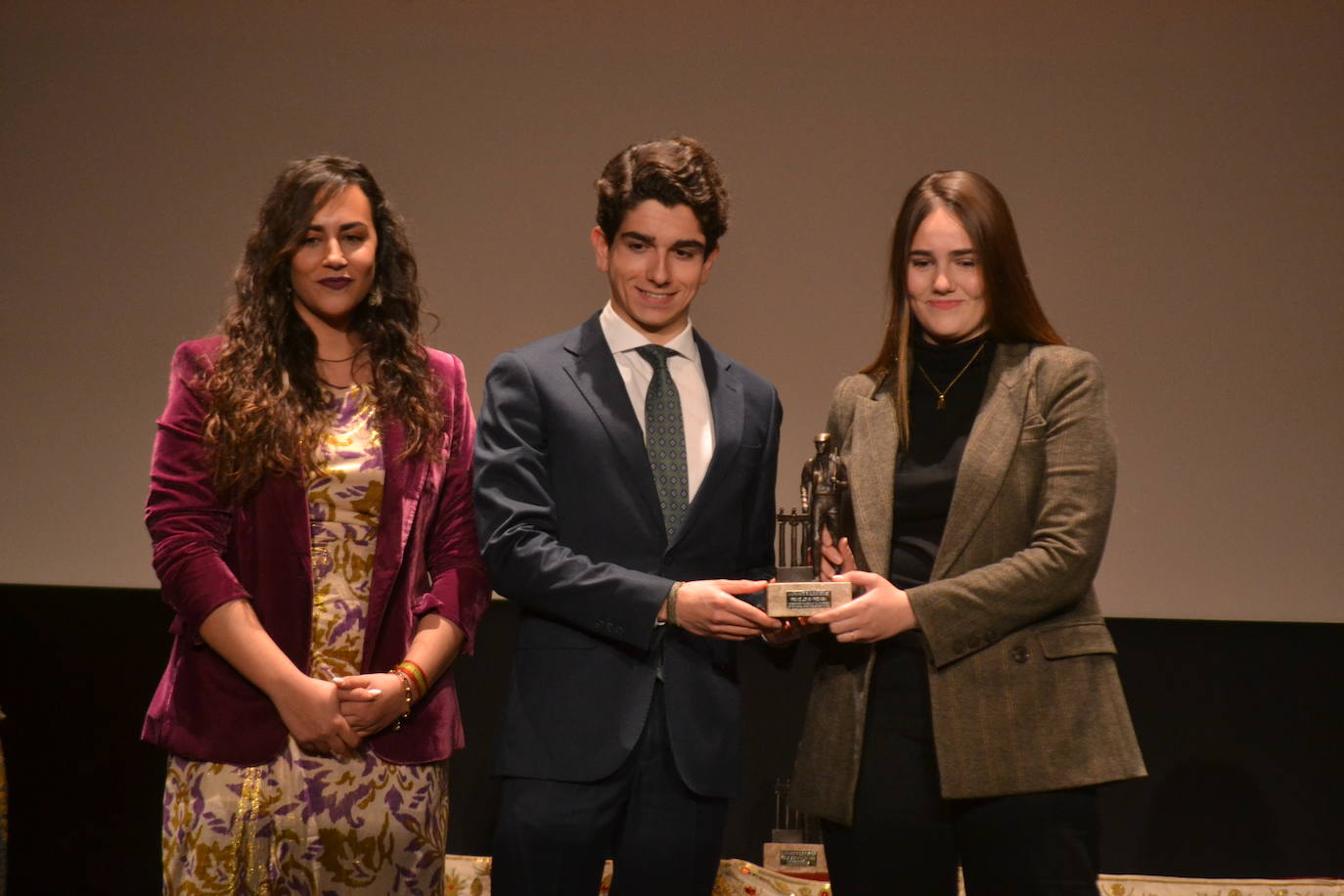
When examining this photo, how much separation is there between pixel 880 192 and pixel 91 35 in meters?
2.53

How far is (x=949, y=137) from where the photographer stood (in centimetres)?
404

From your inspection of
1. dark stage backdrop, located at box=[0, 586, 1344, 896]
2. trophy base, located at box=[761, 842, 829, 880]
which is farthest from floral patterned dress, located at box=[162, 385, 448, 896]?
dark stage backdrop, located at box=[0, 586, 1344, 896]

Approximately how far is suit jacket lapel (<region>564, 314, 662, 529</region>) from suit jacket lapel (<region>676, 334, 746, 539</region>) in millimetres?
75

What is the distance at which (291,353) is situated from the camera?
84.6 inches

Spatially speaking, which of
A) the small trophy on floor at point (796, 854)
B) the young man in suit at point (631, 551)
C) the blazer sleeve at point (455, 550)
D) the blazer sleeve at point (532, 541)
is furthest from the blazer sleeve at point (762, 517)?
the small trophy on floor at point (796, 854)

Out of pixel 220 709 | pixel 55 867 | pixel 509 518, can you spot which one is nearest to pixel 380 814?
pixel 220 709

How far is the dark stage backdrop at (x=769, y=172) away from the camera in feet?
13.1

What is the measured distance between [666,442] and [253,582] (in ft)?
2.27

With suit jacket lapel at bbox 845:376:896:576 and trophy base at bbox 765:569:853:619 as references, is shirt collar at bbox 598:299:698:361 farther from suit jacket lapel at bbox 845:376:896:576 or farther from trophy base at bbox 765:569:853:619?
trophy base at bbox 765:569:853:619

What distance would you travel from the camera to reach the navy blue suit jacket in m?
1.97

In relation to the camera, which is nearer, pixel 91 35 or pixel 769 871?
pixel 769 871

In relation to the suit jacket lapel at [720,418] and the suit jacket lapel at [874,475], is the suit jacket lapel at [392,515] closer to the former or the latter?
the suit jacket lapel at [720,418]

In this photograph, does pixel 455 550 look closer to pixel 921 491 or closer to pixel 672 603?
pixel 672 603

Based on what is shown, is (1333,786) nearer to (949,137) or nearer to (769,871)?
(769,871)
